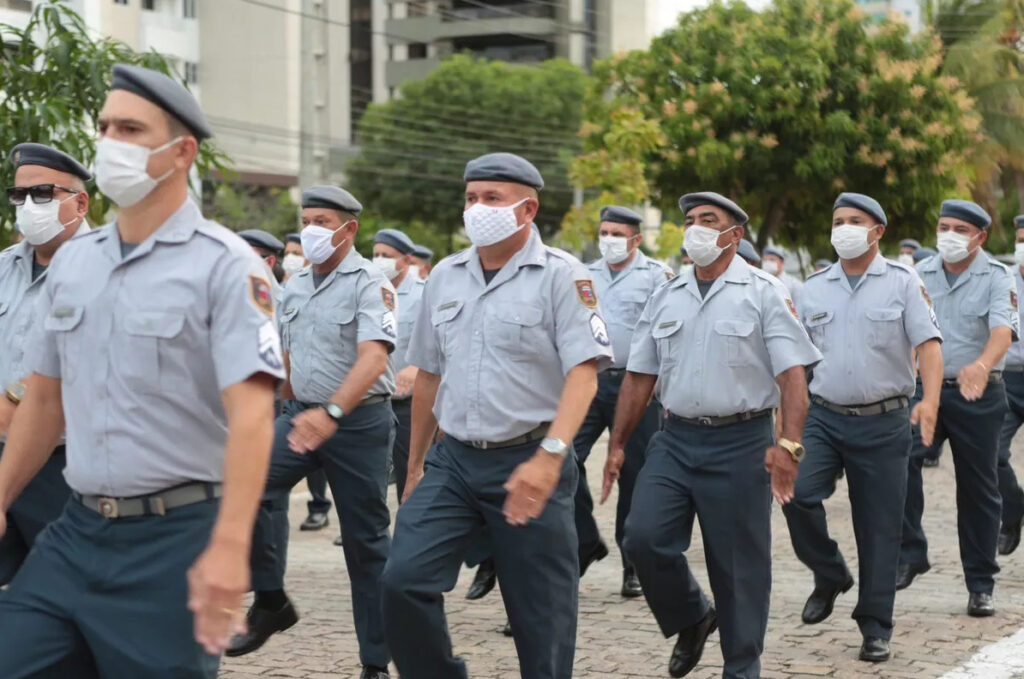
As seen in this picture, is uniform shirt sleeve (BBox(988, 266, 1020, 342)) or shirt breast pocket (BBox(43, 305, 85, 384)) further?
uniform shirt sleeve (BBox(988, 266, 1020, 342))

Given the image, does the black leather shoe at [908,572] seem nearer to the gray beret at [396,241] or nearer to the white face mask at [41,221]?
the gray beret at [396,241]

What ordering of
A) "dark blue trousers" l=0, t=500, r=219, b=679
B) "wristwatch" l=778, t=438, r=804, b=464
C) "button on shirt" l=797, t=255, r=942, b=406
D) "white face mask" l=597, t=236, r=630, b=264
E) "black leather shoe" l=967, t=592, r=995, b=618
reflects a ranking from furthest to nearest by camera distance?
"white face mask" l=597, t=236, r=630, b=264 < "black leather shoe" l=967, t=592, r=995, b=618 < "button on shirt" l=797, t=255, r=942, b=406 < "wristwatch" l=778, t=438, r=804, b=464 < "dark blue trousers" l=0, t=500, r=219, b=679

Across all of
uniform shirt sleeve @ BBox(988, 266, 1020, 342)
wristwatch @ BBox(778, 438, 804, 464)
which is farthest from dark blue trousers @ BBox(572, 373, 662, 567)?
wristwatch @ BBox(778, 438, 804, 464)

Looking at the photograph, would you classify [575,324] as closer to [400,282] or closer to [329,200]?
[329,200]

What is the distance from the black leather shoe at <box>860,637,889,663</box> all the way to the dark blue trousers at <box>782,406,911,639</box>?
31 millimetres

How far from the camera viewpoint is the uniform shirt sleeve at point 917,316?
7691 mm

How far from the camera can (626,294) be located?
10.4 m

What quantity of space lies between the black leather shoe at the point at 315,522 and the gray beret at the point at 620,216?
3.24 m

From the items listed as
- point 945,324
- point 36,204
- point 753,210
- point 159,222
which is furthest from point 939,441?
point 753,210

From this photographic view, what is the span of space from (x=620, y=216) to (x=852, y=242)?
299 centimetres

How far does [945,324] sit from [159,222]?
6414 mm

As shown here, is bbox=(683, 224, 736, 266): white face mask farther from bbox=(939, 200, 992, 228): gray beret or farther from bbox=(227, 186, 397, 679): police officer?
bbox=(939, 200, 992, 228): gray beret

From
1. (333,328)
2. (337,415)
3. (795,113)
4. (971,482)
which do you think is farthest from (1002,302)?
(795,113)

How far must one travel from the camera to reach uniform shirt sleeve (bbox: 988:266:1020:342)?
8.95 metres
